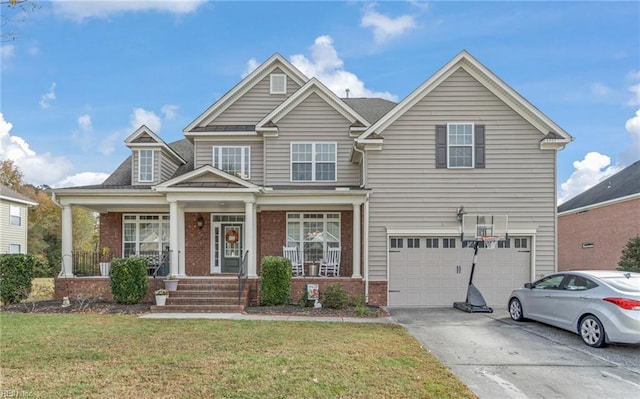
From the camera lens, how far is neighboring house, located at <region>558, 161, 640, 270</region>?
17.7 meters

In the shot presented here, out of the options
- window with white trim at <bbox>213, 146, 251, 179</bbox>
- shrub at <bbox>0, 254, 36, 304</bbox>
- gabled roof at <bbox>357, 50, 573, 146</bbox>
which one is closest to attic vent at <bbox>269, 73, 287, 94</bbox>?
window with white trim at <bbox>213, 146, 251, 179</bbox>

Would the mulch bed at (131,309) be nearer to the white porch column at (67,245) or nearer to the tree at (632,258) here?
the white porch column at (67,245)

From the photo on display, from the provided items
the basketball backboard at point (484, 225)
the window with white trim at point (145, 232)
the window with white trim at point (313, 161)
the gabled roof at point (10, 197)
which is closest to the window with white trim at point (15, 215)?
the gabled roof at point (10, 197)

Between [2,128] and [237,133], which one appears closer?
[2,128]

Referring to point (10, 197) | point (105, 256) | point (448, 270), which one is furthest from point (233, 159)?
point (10, 197)

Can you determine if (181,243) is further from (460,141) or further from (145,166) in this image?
(460,141)

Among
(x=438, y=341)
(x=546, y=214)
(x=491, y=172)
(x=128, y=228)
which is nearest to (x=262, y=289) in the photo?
(x=438, y=341)

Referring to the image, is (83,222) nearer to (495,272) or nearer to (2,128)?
(2,128)

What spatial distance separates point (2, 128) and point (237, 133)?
6988mm

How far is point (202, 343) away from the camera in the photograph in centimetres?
683

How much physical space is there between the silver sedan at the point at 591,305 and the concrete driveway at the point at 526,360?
280 millimetres

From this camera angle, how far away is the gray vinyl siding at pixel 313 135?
14.1 metres

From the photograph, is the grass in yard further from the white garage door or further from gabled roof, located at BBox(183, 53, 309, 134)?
gabled roof, located at BBox(183, 53, 309, 134)

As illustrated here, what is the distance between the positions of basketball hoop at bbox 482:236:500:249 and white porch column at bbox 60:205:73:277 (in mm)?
12502
